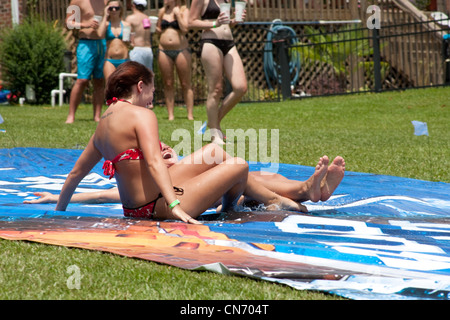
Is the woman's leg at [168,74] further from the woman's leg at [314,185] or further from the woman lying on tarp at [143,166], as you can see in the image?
the woman lying on tarp at [143,166]

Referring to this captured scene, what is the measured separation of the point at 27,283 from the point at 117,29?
780cm

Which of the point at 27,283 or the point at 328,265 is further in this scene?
the point at 328,265

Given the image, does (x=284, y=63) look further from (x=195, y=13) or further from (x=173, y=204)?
(x=173, y=204)

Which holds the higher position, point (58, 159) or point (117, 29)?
point (117, 29)

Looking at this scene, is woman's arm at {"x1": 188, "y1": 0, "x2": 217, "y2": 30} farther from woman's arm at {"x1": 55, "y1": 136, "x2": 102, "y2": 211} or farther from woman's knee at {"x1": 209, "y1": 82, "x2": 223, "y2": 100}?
woman's arm at {"x1": 55, "y1": 136, "x2": 102, "y2": 211}

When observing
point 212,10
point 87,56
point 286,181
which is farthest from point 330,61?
point 286,181

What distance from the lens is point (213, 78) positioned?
23.8ft

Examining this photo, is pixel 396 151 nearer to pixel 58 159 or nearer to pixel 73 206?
pixel 58 159

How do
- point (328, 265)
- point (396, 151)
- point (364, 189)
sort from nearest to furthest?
point (328, 265) < point (364, 189) < point (396, 151)

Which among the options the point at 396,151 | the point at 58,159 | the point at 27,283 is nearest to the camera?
the point at 27,283

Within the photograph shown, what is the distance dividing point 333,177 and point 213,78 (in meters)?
3.43

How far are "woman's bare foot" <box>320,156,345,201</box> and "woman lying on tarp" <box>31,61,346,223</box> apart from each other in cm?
56
